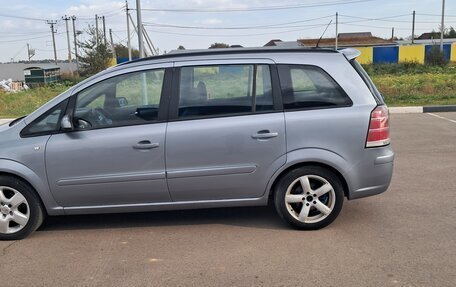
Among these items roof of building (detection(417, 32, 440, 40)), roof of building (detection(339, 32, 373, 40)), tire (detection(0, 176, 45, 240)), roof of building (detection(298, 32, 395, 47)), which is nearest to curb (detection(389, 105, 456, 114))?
tire (detection(0, 176, 45, 240))

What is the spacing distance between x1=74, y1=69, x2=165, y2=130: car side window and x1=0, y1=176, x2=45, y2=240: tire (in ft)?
2.60

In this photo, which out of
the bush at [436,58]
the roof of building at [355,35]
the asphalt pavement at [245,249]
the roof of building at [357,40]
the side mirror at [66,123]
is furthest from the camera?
the roof of building at [355,35]

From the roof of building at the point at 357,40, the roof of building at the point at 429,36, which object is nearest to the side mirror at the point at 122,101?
the roof of building at the point at 357,40

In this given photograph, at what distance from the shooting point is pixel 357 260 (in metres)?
3.77

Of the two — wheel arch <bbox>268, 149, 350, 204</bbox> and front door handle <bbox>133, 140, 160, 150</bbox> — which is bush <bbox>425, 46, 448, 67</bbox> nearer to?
wheel arch <bbox>268, 149, 350, 204</bbox>

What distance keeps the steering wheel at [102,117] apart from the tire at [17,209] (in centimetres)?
90

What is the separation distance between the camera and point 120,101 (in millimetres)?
4520

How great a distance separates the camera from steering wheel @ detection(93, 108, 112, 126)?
4375 millimetres

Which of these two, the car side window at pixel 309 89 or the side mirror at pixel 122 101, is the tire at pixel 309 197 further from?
the side mirror at pixel 122 101

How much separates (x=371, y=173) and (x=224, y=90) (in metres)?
1.57

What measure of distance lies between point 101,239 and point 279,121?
2.00 meters

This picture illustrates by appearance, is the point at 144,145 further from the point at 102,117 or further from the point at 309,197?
the point at 309,197

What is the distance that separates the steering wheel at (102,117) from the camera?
4375 millimetres

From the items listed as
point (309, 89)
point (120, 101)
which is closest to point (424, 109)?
point (309, 89)
